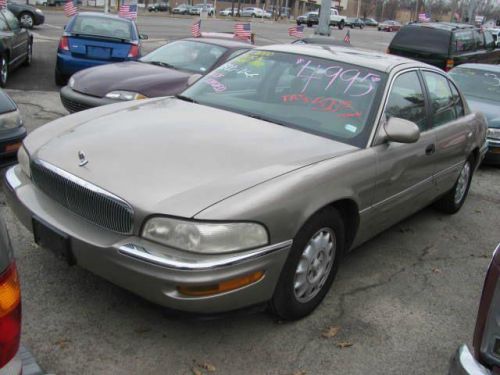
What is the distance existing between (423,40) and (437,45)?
39 cm

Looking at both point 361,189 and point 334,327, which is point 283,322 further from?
point 361,189

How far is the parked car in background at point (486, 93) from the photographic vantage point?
792 cm

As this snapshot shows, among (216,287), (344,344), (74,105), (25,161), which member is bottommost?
(344,344)

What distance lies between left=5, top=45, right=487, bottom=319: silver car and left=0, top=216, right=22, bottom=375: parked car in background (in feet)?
2.95

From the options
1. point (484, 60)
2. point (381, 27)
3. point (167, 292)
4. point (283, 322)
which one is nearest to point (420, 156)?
point (283, 322)

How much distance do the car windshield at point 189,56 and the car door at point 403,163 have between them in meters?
4.07

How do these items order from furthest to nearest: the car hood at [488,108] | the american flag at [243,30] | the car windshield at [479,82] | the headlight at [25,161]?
1. the american flag at [243,30]
2. the car windshield at [479,82]
3. the car hood at [488,108]
4. the headlight at [25,161]

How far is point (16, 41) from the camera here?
398 inches

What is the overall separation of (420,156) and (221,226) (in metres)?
2.20

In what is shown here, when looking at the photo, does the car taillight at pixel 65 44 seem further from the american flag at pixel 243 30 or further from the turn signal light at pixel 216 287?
the american flag at pixel 243 30

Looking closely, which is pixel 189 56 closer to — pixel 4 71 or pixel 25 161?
pixel 4 71

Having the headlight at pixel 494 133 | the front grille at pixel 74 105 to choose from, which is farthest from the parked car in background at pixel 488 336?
the headlight at pixel 494 133

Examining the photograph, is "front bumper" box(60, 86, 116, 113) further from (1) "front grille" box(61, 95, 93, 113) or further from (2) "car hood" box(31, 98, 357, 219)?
(2) "car hood" box(31, 98, 357, 219)

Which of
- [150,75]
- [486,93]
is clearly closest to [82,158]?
[150,75]
